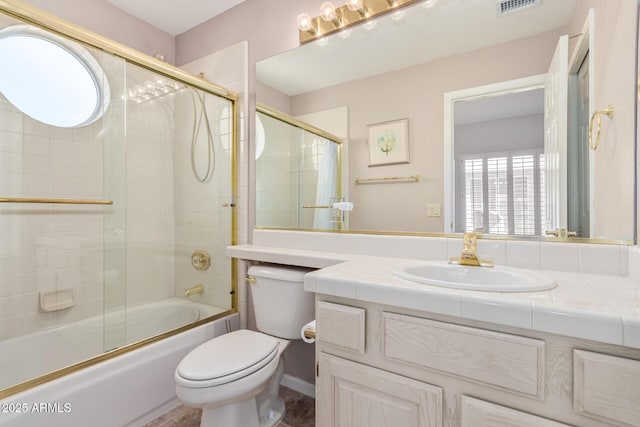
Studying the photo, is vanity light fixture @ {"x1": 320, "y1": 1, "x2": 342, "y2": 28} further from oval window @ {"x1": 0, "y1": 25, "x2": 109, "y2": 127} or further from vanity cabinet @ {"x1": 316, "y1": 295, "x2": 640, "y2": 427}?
vanity cabinet @ {"x1": 316, "y1": 295, "x2": 640, "y2": 427}

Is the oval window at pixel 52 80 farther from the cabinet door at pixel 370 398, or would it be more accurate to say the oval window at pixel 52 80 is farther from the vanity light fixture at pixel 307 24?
the cabinet door at pixel 370 398

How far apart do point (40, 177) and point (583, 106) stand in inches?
100

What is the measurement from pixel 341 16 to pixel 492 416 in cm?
177

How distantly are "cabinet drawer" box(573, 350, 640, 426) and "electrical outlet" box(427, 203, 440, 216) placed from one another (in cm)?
79

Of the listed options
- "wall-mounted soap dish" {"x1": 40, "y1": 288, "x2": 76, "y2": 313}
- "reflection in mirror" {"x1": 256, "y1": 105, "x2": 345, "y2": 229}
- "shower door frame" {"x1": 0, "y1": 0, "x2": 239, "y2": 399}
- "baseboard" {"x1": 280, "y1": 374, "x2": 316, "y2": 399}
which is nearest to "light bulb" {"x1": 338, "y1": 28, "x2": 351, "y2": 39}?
"reflection in mirror" {"x1": 256, "y1": 105, "x2": 345, "y2": 229}

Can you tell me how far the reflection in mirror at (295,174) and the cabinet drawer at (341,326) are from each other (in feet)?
2.44

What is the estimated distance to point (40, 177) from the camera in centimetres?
167

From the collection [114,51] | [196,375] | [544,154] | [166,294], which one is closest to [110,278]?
[166,294]

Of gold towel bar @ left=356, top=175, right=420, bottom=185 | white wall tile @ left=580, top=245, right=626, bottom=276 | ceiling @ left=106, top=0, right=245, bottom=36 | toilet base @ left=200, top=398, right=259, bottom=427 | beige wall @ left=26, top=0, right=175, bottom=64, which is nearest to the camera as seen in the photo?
white wall tile @ left=580, top=245, right=626, bottom=276

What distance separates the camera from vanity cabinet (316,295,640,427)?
0.60 metres

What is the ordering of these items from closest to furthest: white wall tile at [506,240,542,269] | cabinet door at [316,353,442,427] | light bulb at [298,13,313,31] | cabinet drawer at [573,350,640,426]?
cabinet drawer at [573,350,640,426] → cabinet door at [316,353,442,427] → white wall tile at [506,240,542,269] → light bulb at [298,13,313,31]

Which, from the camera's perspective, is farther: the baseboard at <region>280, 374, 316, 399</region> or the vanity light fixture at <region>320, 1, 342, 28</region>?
the baseboard at <region>280, 374, 316, 399</region>

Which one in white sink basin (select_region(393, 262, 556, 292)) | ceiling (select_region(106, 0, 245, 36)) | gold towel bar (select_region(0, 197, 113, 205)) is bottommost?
white sink basin (select_region(393, 262, 556, 292))

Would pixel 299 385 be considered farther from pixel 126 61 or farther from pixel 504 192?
pixel 126 61
